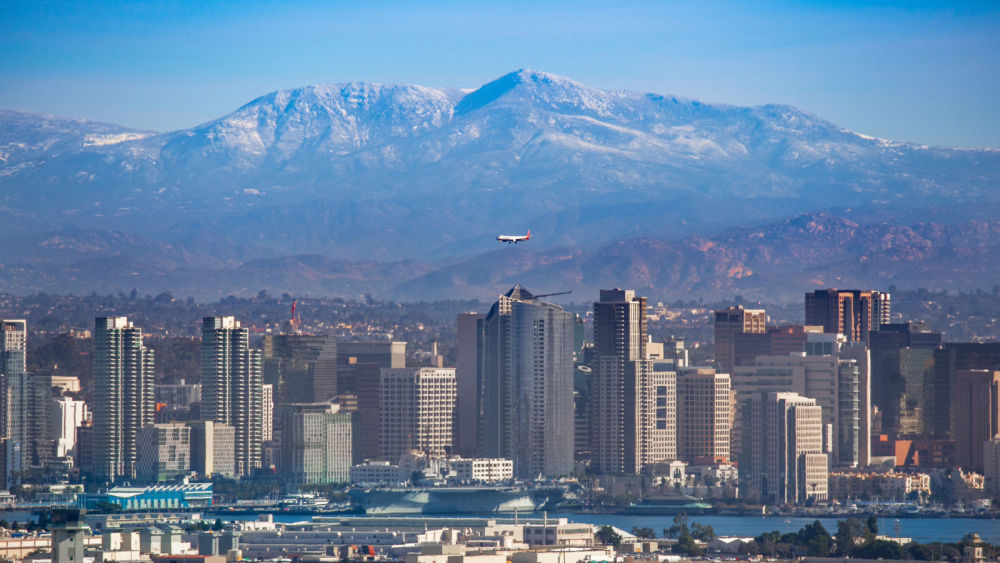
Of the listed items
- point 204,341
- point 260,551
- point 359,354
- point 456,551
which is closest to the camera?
point 456,551

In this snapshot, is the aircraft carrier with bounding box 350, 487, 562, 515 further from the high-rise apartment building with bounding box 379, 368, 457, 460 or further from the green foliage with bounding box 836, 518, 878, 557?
the green foliage with bounding box 836, 518, 878, 557

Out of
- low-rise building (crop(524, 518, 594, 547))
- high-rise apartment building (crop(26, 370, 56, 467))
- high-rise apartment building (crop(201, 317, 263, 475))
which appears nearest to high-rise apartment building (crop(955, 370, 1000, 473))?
high-rise apartment building (crop(201, 317, 263, 475))

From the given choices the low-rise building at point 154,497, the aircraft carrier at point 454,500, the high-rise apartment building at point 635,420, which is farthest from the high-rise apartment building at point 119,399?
the high-rise apartment building at point 635,420

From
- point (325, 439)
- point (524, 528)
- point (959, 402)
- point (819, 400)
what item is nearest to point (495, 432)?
point (325, 439)

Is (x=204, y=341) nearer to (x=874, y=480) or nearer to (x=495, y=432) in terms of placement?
(x=495, y=432)

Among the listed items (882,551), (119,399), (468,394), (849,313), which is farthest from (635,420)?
(882,551)
